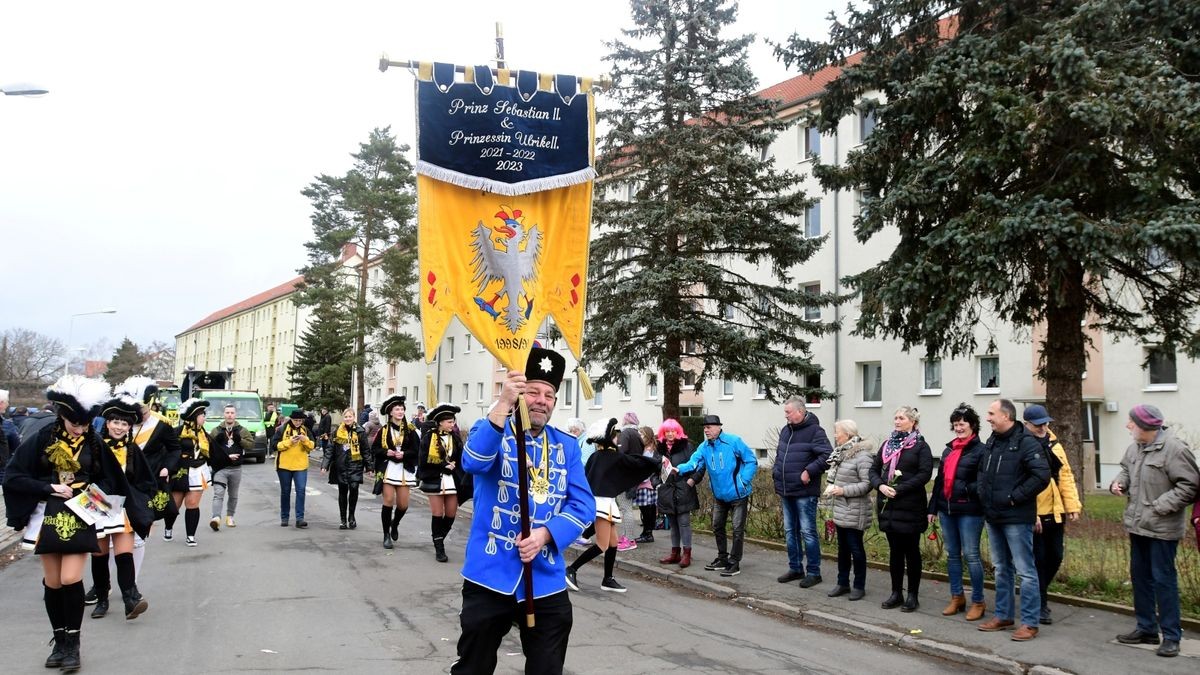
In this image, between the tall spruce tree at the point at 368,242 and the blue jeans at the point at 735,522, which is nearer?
the blue jeans at the point at 735,522

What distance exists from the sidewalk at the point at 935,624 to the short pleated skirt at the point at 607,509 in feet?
2.69

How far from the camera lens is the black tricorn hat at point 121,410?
23.6ft

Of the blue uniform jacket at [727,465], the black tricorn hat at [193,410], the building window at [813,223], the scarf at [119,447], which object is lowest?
the blue uniform jacket at [727,465]

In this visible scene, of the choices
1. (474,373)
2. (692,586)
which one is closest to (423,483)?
(692,586)

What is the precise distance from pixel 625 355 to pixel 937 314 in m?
7.98

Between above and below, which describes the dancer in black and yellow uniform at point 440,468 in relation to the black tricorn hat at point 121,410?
below

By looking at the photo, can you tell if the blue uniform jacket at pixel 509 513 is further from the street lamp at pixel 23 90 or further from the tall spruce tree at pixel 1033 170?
the street lamp at pixel 23 90

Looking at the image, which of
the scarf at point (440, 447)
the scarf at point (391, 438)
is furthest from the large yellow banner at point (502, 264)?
the scarf at point (391, 438)

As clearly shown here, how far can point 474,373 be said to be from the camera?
A: 189 ft

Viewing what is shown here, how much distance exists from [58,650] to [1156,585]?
26.6ft

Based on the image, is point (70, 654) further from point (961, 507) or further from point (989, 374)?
point (989, 374)

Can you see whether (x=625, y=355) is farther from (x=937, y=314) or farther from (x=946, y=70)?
(x=946, y=70)

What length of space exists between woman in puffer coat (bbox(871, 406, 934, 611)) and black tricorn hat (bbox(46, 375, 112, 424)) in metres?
6.78

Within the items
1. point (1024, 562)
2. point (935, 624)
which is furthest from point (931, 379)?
point (1024, 562)
